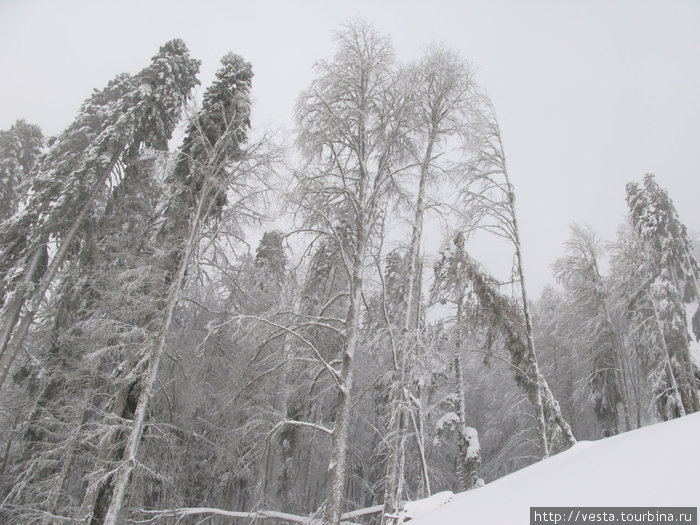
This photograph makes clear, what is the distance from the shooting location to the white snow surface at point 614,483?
2242 mm

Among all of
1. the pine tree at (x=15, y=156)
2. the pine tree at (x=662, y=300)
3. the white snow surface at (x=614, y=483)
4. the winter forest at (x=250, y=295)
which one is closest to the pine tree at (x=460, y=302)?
the winter forest at (x=250, y=295)

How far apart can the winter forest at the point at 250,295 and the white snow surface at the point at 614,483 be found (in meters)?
3.89

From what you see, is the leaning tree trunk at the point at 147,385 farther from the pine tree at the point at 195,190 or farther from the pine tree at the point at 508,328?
the pine tree at the point at 508,328

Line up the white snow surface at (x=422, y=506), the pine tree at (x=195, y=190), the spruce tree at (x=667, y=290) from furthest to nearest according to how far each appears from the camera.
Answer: the spruce tree at (x=667, y=290)
the pine tree at (x=195, y=190)
the white snow surface at (x=422, y=506)

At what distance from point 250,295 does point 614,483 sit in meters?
8.50

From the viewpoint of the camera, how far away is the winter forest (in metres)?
7.65

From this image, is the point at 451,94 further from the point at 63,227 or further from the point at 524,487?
the point at 63,227

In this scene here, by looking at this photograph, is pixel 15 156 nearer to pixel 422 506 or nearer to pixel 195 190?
pixel 195 190

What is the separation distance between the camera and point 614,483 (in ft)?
8.40

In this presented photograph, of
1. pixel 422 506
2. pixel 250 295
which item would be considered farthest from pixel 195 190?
pixel 422 506

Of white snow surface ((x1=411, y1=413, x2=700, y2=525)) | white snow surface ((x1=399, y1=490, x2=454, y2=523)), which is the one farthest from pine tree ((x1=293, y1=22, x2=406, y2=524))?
white snow surface ((x1=411, y1=413, x2=700, y2=525))

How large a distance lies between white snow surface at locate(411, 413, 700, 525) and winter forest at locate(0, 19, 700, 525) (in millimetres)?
3888

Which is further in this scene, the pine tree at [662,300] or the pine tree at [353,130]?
the pine tree at [662,300]

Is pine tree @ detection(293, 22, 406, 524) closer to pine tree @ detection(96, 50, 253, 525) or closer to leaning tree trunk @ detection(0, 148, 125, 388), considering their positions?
pine tree @ detection(96, 50, 253, 525)
